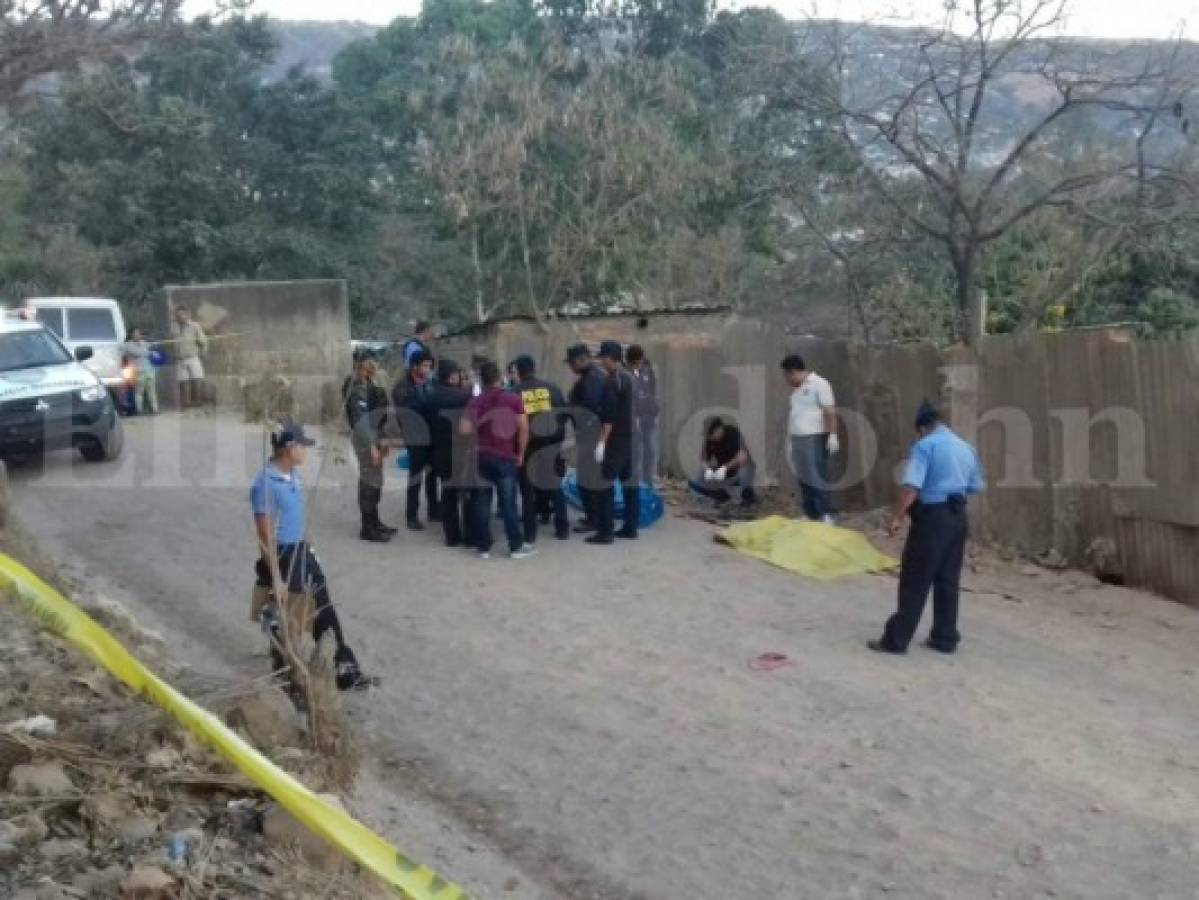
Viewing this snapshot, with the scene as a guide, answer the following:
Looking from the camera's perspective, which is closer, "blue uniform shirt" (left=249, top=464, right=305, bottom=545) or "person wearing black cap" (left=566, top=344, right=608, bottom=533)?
"blue uniform shirt" (left=249, top=464, right=305, bottom=545)

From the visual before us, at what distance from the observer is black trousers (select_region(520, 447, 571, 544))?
11.6 meters

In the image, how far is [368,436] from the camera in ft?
37.9

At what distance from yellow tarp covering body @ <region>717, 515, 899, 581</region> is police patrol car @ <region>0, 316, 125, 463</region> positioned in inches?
252

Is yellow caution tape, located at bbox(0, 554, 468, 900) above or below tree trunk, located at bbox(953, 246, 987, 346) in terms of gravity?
below

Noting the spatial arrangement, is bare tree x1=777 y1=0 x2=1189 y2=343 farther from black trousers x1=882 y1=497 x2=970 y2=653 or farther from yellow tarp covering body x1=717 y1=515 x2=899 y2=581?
black trousers x1=882 y1=497 x2=970 y2=653

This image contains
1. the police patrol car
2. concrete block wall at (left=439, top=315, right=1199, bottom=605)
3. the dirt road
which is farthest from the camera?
the police patrol car

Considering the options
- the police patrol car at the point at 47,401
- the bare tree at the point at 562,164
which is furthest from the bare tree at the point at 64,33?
the bare tree at the point at 562,164

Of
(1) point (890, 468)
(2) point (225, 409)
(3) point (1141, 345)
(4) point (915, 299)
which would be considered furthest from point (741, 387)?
(2) point (225, 409)

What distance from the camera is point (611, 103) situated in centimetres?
2511

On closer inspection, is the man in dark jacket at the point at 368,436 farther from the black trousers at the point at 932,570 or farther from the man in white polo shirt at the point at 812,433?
the black trousers at the point at 932,570

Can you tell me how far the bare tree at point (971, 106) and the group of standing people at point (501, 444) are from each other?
147 inches

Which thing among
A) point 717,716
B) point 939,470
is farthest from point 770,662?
point 939,470

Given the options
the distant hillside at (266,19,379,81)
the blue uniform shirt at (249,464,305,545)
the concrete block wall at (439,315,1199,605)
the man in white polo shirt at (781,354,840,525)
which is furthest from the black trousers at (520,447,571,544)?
the distant hillside at (266,19,379,81)

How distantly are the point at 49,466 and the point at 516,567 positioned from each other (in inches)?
239
